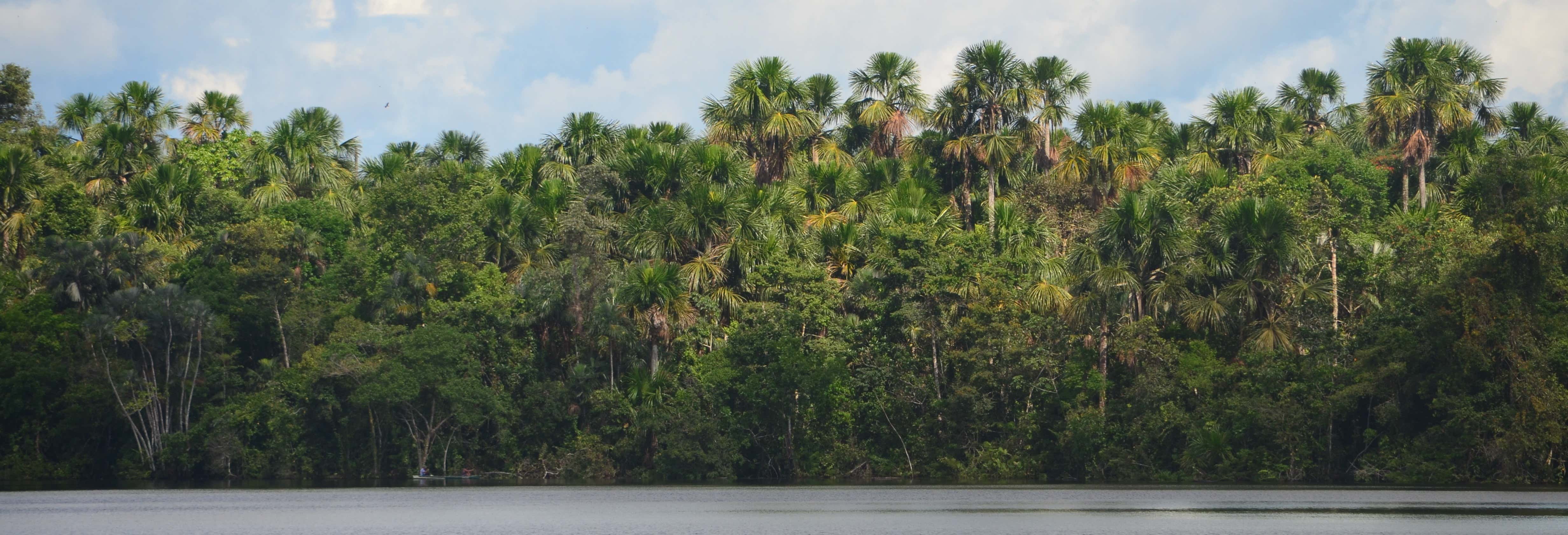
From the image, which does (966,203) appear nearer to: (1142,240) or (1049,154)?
(1049,154)

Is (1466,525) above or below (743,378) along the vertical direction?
below

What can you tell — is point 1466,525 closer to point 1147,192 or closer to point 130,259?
point 1147,192

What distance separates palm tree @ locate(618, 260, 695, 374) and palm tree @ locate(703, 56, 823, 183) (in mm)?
8462

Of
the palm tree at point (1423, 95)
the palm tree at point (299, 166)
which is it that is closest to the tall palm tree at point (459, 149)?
the palm tree at point (299, 166)

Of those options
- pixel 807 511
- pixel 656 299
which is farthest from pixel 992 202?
pixel 807 511

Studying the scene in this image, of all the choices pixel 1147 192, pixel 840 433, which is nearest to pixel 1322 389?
pixel 1147 192

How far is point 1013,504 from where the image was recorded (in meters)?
31.4

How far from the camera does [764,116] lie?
5131cm

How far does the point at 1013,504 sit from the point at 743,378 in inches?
573

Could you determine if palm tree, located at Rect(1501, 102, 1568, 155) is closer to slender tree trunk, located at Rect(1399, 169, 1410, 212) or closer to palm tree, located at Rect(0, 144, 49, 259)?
slender tree trunk, located at Rect(1399, 169, 1410, 212)

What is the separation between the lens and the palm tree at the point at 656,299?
4338 cm

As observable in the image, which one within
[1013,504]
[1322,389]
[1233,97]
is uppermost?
[1233,97]

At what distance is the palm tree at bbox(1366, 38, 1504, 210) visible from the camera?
49375 millimetres

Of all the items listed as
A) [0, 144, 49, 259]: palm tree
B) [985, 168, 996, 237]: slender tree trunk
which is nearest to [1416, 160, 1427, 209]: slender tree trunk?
[985, 168, 996, 237]: slender tree trunk
